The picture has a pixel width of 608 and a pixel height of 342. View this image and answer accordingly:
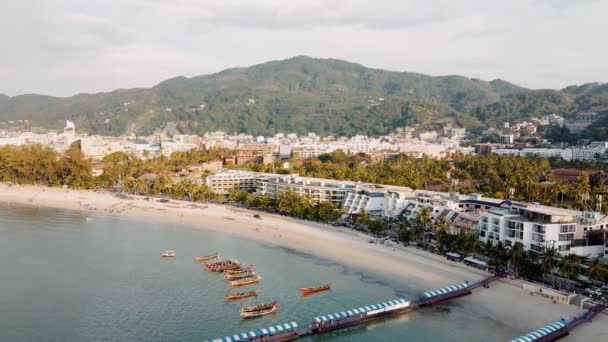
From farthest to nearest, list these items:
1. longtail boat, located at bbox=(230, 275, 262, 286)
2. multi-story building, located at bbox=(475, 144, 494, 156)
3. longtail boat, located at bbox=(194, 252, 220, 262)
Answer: multi-story building, located at bbox=(475, 144, 494, 156), longtail boat, located at bbox=(194, 252, 220, 262), longtail boat, located at bbox=(230, 275, 262, 286)

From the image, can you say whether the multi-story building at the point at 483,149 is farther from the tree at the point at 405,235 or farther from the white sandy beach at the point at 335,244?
the tree at the point at 405,235

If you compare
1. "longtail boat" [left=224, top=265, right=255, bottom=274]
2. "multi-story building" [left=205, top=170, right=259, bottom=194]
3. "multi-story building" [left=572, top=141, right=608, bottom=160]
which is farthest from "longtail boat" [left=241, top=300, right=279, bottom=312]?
"multi-story building" [left=572, top=141, right=608, bottom=160]

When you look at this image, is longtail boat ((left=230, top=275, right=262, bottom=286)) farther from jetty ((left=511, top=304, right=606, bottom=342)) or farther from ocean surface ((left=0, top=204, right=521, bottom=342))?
jetty ((left=511, top=304, right=606, bottom=342))

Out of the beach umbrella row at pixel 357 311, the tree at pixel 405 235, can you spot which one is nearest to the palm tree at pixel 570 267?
the beach umbrella row at pixel 357 311

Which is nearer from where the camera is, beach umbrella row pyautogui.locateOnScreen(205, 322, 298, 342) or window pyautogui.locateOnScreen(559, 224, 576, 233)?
beach umbrella row pyautogui.locateOnScreen(205, 322, 298, 342)

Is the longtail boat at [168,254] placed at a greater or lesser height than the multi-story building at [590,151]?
lesser

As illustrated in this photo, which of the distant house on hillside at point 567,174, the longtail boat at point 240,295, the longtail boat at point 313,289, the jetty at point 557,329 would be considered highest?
the distant house on hillside at point 567,174

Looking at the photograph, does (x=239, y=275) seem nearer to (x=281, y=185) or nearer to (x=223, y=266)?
(x=223, y=266)
